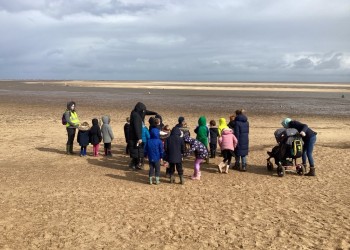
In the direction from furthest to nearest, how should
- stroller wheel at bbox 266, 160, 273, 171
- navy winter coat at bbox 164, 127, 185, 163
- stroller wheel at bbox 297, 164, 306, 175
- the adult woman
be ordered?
1. stroller wheel at bbox 266, 160, 273, 171
2. stroller wheel at bbox 297, 164, 306, 175
3. the adult woman
4. navy winter coat at bbox 164, 127, 185, 163

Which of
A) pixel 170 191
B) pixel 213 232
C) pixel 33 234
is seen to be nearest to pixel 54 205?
pixel 33 234

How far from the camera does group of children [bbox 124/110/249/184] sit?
9195mm

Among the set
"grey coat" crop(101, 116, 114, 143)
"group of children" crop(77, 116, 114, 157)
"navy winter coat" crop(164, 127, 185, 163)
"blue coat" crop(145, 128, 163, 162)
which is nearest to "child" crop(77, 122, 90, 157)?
"group of children" crop(77, 116, 114, 157)

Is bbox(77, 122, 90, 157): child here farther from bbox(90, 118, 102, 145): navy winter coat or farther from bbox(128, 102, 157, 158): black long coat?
bbox(128, 102, 157, 158): black long coat

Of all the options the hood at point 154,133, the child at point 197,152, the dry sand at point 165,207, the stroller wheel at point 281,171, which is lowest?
the dry sand at point 165,207

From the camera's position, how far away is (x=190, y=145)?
9922 millimetres

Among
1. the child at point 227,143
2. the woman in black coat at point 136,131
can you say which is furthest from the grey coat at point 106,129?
the child at point 227,143

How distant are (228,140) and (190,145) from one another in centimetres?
129

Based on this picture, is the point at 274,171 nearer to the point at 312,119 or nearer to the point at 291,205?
the point at 291,205

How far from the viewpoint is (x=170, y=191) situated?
28.8ft

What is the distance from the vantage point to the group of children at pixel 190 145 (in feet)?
30.2

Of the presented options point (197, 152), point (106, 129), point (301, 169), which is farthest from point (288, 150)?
point (106, 129)

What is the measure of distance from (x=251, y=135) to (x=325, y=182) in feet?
28.9

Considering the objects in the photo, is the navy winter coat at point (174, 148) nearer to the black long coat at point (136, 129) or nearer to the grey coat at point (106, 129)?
the black long coat at point (136, 129)
